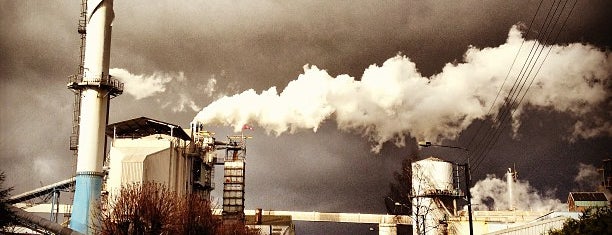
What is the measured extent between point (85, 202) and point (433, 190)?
33168mm

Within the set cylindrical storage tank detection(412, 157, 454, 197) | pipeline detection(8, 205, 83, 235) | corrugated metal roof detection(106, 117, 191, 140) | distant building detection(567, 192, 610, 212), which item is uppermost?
corrugated metal roof detection(106, 117, 191, 140)

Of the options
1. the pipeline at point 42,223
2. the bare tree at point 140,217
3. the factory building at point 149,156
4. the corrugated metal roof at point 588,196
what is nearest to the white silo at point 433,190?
the corrugated metal roof at point 588,196

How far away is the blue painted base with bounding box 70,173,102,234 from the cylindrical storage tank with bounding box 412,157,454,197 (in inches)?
1247

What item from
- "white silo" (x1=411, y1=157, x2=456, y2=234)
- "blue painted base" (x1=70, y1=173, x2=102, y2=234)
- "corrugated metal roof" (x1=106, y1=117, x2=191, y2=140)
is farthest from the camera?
"white silo" (x1=411, y1=157, x2=456, y2=234)

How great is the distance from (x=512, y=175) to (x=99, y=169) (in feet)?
175

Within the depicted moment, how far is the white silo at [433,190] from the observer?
2302 inches

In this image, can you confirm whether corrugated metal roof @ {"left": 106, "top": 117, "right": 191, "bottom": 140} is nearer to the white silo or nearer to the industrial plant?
the industrial plant

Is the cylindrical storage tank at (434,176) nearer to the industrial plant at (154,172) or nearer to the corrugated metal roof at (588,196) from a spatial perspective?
the industrial plant at (154,172)

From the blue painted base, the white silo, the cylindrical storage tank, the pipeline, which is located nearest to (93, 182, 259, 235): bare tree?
the blue painted base

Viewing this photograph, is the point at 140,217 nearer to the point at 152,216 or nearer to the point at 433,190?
the point at 152,216

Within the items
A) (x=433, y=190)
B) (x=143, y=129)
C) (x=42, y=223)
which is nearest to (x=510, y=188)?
(x=433, y=190)

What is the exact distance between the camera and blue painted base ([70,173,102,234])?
40656 millimetres

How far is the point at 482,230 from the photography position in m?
56.4

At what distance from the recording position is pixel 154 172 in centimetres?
4528
